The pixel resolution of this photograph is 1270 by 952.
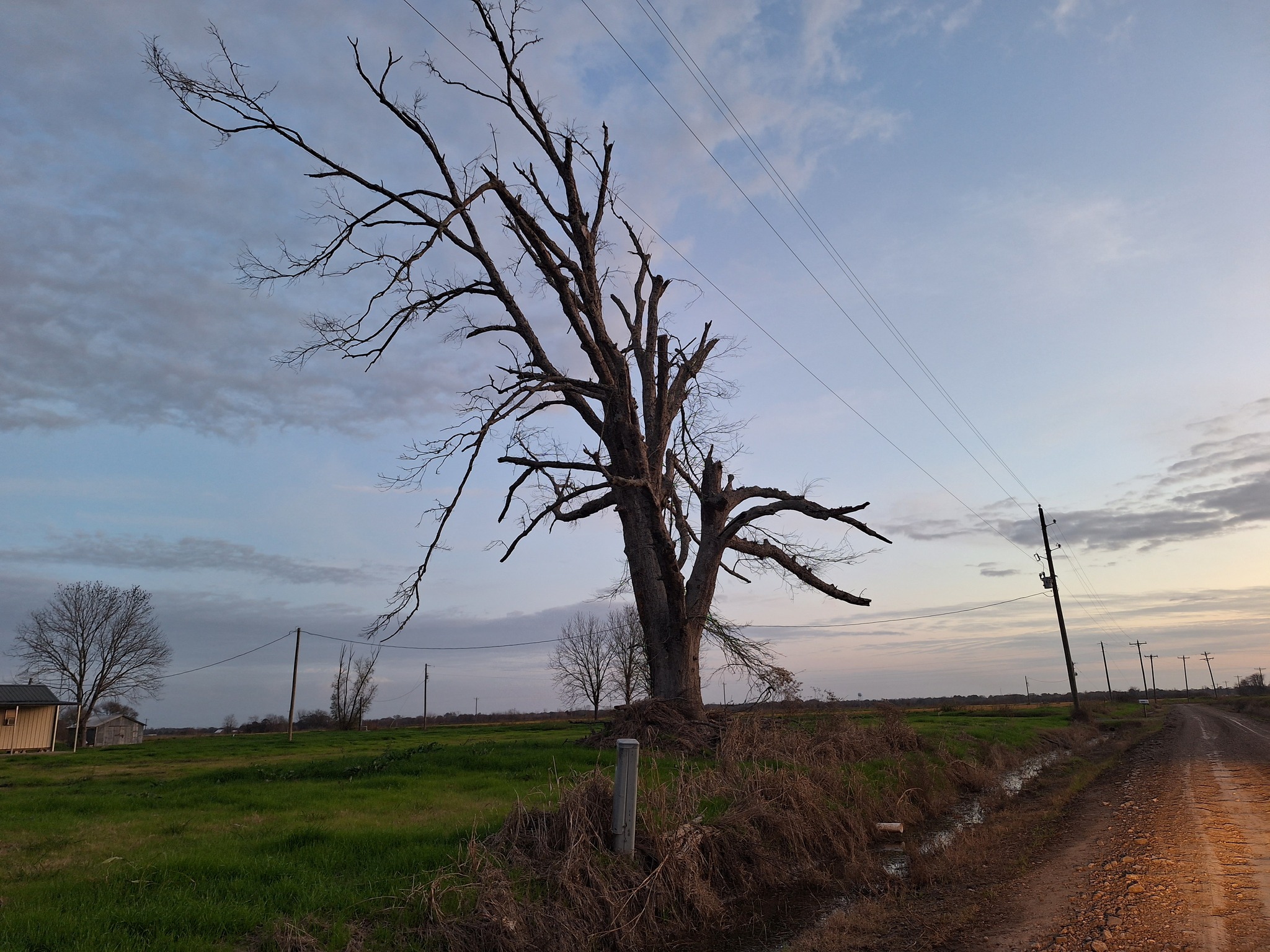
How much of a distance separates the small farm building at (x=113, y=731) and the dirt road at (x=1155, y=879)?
2549 inches

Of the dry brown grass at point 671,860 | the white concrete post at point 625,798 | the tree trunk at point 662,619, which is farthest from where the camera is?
the tree trunk at point 662,619

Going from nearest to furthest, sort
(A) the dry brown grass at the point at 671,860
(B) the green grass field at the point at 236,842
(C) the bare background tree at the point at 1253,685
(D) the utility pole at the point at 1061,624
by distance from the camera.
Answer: (B) the green grass field at the point at 236,842, (A) the dry brown grass at the point at 671,860, (D) the utility pole at the point at 1061,624, (C) the bare background tree at the point at 1253,685

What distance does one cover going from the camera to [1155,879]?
7.05 meters

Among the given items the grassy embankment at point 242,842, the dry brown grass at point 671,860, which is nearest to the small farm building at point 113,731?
the grassy embankment at point 242,842

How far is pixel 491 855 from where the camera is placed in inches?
246

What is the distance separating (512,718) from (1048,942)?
311 ft

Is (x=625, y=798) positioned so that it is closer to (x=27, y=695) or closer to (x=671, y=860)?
(x=671, y=860)

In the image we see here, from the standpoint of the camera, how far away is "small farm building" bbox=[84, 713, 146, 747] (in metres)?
55.7

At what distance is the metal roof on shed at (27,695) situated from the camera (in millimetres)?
43281

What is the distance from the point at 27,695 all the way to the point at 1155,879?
56.8m

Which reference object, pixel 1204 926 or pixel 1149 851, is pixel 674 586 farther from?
pixel 1204 926

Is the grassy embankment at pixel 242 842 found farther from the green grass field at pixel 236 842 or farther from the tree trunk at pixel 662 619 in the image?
the tree trunk at pixel 662 619

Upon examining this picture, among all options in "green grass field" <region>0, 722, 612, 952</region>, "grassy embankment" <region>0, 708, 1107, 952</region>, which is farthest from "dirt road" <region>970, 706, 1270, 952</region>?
"green grass field" <region>0, 722, 612, 952</region>

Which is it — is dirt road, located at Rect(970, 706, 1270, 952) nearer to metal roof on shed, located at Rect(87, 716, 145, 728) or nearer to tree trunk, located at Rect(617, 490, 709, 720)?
tree trunk, located at Rect(617, 490, 709, 720)
